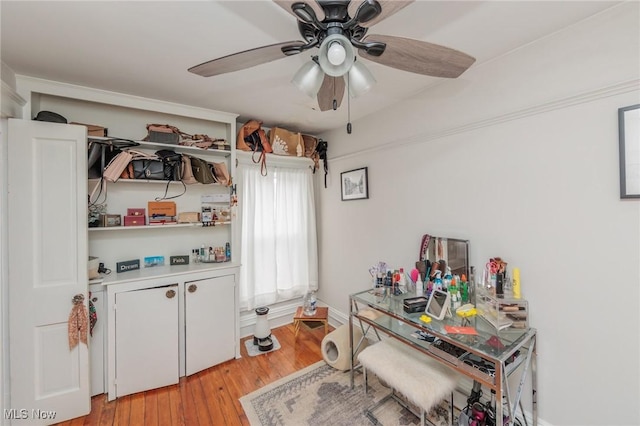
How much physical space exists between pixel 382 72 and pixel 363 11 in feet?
3.34

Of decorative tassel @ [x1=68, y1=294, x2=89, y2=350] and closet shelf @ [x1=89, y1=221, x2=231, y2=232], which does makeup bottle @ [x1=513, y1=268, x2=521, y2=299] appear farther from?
decorative tassel @ [x1=68, y1=294, x2=89, y2=350]

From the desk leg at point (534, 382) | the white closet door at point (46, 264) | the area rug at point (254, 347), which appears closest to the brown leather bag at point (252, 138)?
the white closet door at point (46, 264)

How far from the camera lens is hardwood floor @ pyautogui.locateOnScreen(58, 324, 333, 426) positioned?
5.75ft

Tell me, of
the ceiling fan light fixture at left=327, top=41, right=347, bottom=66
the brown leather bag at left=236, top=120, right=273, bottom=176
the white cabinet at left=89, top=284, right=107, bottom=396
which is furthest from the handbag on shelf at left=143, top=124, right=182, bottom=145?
the ceiling fan light fixture at left=327, top=41, right=347, bottom=66

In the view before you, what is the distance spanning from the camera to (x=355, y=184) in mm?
2771

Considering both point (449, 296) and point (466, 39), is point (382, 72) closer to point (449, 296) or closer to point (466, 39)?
point (466, 39)

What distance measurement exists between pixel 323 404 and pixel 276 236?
1.74m

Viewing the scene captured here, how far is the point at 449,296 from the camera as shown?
5.46ft

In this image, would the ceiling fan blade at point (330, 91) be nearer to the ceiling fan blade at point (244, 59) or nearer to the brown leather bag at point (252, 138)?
the ceiling fan blade at point (244, 59)

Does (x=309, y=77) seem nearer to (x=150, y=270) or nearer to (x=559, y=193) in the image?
(x=559, y=193)

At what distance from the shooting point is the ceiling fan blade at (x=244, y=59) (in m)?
1.02

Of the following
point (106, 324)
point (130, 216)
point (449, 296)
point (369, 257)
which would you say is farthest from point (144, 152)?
point (449, 296)

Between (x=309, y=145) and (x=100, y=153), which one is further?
(x=309, y=145)

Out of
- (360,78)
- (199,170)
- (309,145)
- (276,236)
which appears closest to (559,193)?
(360,78)
